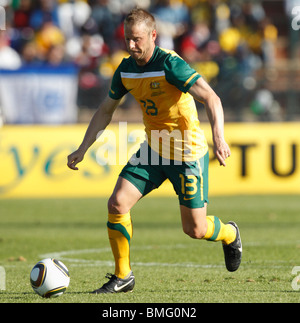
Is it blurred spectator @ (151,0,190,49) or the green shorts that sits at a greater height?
blurred spectator @ (151,0,190,49)

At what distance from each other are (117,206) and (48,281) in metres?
0.89

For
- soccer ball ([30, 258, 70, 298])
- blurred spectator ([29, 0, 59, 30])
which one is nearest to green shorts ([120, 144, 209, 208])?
soccer ball ([30, 258, 70, 298])

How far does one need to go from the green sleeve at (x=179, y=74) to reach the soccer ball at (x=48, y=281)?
1.86m

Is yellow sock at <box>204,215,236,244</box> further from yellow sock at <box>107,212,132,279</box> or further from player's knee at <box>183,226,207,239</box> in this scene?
yellow sock at <box>107,212,132,279</box>

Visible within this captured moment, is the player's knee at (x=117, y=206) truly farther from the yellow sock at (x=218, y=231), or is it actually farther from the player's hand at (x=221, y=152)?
the player's hand at (x=221, y=152)

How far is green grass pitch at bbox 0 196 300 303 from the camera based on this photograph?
20.7ft

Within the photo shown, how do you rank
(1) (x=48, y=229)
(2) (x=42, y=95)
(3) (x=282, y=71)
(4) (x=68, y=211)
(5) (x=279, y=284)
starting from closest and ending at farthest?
(5) (x=279, y=284) → (1) (x=48, y=229) → (4) (x=68, y=211) → (2) (x=42, y=95) → (3) (x=282, y=71)

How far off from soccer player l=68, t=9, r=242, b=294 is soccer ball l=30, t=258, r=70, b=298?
1.21 feet

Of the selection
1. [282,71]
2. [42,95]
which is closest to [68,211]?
[42,95]

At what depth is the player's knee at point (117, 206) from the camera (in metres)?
6.52

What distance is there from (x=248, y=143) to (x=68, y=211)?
456 cm

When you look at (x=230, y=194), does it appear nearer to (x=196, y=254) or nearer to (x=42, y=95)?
(x=42, y=95)

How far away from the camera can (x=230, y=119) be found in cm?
1684

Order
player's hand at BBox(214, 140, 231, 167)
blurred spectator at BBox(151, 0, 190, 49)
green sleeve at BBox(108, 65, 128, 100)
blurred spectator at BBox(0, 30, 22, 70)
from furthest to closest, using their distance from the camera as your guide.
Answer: blurred spectator at BBox(151, 0, 190, 49)
blurred spectator at BBox(0, 30, 22, 70)
green sleeve at BBox(108, 65, 128, 100)
player's hand at BBox(214, 140, 231, 167)
